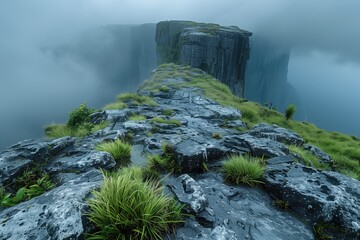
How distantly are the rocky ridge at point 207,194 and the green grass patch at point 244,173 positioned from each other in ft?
0.68

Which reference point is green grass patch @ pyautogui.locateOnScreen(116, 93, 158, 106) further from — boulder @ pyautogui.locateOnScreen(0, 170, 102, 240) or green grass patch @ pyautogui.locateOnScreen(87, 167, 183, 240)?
green grass patch @ pyautogui.locateOnScreen(87, 167, 183, 240)

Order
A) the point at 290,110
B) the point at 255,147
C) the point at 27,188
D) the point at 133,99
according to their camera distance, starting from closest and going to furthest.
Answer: the point at 27,188, the point at 255,147, the point at 133,99, the point at 290,110

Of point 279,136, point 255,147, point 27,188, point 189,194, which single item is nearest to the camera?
point 189,194

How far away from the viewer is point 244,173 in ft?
19.8

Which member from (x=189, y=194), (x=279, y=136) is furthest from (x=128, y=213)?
(x=279, y=136)

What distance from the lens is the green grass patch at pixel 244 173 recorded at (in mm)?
5949

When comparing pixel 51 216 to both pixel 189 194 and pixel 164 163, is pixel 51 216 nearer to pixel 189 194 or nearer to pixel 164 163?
pixel 189 194

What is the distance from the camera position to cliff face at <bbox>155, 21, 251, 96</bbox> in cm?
6681

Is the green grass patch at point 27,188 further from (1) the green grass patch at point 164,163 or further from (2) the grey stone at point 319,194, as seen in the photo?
(2) the grey stone at point 319,194

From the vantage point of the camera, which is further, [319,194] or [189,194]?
[319,194]

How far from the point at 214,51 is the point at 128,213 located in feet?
228

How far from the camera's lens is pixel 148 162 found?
6.66m

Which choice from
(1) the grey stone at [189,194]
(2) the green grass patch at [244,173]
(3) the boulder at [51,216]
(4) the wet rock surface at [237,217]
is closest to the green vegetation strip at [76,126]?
(3) the boulder at [51,216]

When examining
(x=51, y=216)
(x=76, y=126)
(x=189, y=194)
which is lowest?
(x=76, y=126)
